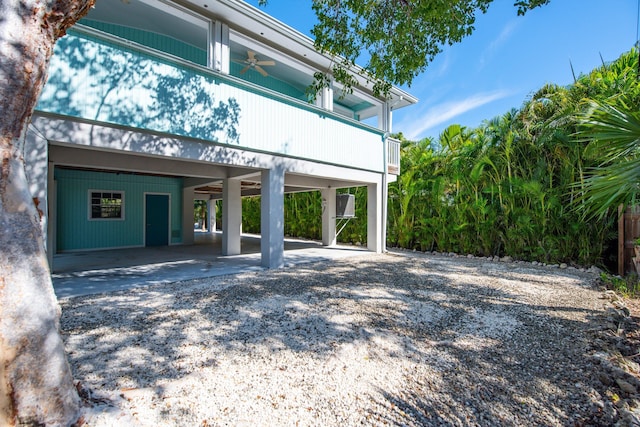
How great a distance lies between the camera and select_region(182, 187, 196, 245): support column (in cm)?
1330

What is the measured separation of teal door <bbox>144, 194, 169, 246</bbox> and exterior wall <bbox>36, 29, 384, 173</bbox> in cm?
738

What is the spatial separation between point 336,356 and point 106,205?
37.7 feet

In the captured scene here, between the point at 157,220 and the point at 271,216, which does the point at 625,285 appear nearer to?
the point at 271,216

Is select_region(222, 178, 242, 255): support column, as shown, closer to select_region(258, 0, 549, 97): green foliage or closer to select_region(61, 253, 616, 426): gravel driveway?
select_region(61, 253, 616, 426): gravel driveway

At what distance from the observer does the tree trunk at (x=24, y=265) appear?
1715 millimetres

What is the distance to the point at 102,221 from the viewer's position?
36.6ft

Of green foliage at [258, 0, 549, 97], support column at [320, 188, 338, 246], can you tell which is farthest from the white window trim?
green foliage at [258, 0, 549, 97]

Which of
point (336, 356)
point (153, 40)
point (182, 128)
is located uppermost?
point (153, 40)

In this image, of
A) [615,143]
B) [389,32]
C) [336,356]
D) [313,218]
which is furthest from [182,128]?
[313,218]

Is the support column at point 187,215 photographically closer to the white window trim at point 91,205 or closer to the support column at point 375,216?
the white window trim at point 91,205

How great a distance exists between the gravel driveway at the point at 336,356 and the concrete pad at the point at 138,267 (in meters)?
0.77

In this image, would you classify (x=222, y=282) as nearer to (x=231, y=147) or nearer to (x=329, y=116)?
(x=231, y=147)

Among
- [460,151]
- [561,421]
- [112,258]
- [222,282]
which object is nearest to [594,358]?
[561,421]

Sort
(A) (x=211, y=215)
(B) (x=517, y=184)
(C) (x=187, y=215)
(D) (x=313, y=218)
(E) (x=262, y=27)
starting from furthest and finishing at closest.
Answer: (A) (x=211, y=215) → (D) (x=313, y=218) → (C) (x=187, y=215) → (B) (x=517, y=184) → (E) (x=262, y=27)
